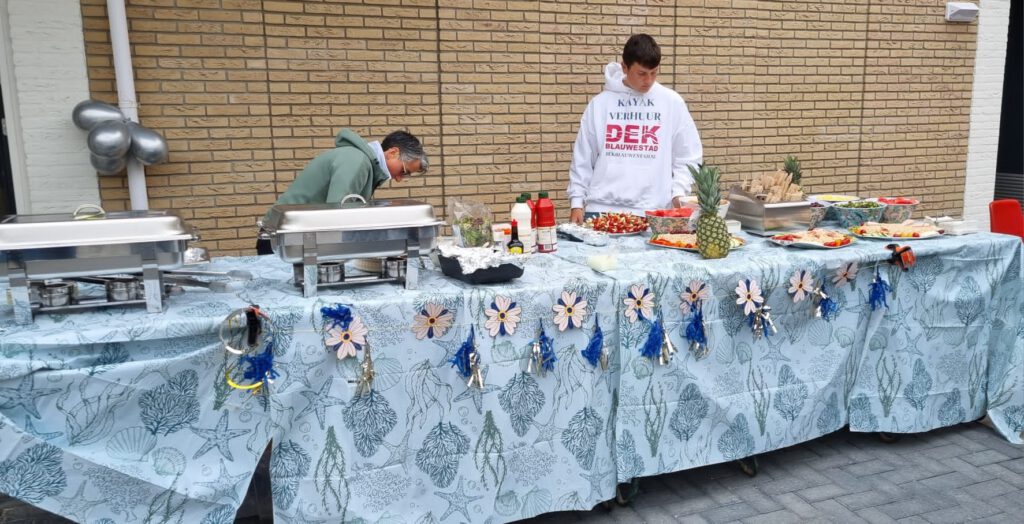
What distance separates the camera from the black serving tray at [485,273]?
3176 mm

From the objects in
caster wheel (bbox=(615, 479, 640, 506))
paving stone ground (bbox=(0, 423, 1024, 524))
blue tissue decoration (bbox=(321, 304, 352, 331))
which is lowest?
paving stone ground (bbox=(0, 423, 1024, 524))

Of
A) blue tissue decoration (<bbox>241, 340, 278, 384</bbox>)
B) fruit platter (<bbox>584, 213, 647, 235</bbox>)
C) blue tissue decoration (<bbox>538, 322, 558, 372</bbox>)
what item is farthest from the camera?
fruit platter (<bbox>584, 213, 647, 235</bbox>)

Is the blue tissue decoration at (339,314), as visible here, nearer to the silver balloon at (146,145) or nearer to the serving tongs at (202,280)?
the serving tongs at (202,280)

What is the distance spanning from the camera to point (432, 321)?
3018 mm

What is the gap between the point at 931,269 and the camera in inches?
159

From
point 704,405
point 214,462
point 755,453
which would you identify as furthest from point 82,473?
point 755,453

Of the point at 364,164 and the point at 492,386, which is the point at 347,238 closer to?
the point at 492,386

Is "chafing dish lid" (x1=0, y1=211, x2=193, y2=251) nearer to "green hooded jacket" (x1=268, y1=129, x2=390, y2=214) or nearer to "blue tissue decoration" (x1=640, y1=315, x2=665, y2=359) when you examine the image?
"green hooded jacket" (x1=268, y1=129, x2=390, y2=214)

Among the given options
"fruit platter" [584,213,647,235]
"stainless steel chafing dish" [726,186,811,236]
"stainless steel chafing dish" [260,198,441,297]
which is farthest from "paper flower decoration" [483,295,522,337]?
"stainless steel chafing dish" [726,186,811,236]

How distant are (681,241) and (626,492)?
130cm

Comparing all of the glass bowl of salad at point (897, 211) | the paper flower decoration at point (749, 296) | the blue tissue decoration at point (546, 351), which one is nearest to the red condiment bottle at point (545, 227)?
the blue tissue decoration at point (546, 351)

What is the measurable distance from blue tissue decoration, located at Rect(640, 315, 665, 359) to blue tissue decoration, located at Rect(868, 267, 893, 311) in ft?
4.12

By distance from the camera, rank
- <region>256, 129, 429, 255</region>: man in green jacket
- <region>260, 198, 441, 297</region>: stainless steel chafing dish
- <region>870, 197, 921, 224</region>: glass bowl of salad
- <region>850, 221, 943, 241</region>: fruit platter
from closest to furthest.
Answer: <region>260, 198, 441, 297</region>: stainless steel chafing dish → <region>256, 129, 429, 255</region>: man in green jacket → <region>850, 221, 943, 241</region>: fruit platter → <region>870, 197, 921, 224</region>: glass bowl of salad

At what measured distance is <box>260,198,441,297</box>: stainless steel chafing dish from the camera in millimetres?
2883
